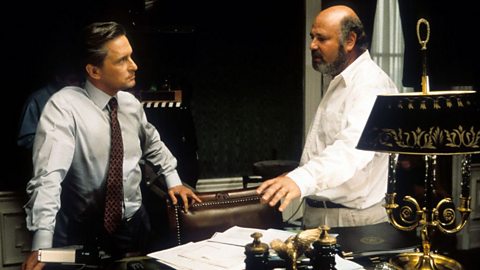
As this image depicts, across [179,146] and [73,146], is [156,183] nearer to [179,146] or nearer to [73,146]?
[73,146]

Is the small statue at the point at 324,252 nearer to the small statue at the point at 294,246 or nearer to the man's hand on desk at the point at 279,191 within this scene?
the small statue at the point at 294,246

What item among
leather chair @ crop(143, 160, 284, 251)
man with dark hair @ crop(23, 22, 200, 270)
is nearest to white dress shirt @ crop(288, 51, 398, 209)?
leather chair @ crop(143, 160, 284, 251)

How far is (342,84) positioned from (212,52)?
2.20 meters

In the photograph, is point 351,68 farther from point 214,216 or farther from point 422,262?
point 422,262

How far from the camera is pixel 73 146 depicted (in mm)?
1919

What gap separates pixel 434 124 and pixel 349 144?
58 cm

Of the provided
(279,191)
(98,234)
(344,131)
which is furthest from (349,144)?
(98,234)

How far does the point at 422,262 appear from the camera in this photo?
3.92 ft

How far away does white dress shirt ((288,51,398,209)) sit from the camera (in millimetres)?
1615

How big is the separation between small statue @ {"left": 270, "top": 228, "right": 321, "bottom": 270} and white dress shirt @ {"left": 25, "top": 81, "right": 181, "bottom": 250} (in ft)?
2.81

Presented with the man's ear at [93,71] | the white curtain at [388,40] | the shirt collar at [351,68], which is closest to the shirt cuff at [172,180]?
the man's ear at [93,71]

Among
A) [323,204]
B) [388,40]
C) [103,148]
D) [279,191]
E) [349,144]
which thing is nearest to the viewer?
[279,191]

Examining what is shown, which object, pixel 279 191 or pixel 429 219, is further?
pixel 279 191

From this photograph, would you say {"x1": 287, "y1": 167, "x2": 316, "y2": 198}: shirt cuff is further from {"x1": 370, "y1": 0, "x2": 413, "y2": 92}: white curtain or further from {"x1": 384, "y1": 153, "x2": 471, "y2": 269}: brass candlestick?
{"x1": 370, "y1": 0, "x2": 413, "y2": 92}: white curtain
